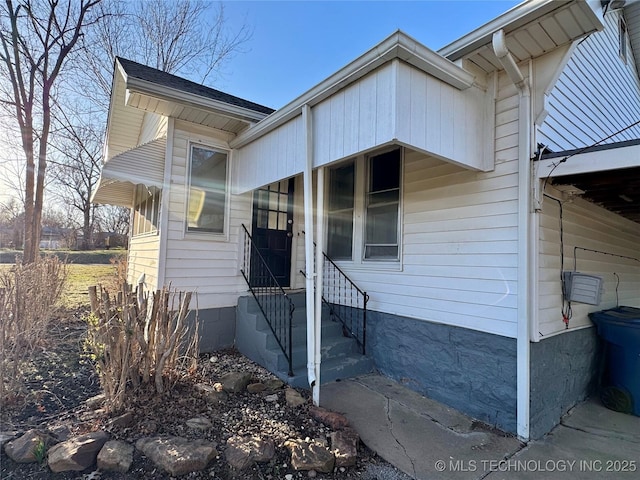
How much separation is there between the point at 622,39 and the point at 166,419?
28.6 ft

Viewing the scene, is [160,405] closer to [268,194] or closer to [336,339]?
[336,339]

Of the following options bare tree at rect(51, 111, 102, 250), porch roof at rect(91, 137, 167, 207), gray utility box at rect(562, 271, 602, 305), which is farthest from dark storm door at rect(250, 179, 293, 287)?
bare tree at rect(51, 111, 102, 250)

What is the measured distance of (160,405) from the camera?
2.95 metres

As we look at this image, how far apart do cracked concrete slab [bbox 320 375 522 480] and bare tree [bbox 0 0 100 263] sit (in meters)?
8.94

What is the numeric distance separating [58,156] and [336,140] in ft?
51.8

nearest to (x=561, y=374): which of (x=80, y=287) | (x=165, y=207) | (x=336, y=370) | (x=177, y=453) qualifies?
(x=336, y=370)

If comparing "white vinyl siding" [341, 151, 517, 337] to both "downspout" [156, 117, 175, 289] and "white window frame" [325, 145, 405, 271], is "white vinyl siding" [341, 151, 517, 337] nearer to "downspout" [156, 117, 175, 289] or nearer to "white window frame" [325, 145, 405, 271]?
"white window frame" [325, 145, 405, 271]

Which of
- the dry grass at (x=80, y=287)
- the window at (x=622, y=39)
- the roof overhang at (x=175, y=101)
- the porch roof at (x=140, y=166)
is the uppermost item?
the window at (x=622, y=39)

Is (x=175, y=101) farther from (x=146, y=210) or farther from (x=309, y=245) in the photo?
(x=146, y=210)

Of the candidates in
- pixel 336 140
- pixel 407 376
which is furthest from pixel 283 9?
pixel 407 376

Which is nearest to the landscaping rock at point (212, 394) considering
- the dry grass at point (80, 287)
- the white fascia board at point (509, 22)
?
the white fascia board at point (509, 22)

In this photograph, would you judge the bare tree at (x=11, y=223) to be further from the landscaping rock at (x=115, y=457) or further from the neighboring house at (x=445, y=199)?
the landscaping rock at (x=115, y=457)

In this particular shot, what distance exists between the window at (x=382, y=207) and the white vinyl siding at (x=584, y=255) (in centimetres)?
163

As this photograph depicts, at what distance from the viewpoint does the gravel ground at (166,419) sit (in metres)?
2.29
